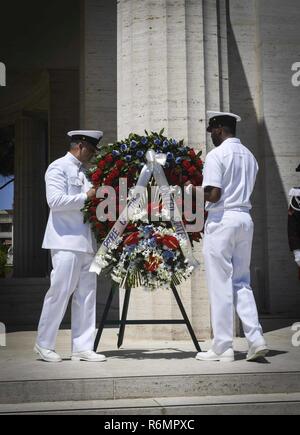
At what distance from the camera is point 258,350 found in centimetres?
612

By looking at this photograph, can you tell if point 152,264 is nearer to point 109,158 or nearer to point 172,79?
point 109,158

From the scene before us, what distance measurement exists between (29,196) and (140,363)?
19.1m

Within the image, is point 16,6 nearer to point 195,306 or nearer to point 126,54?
point 126,54

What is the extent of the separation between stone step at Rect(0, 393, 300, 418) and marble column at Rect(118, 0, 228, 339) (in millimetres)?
3071

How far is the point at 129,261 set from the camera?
664cm

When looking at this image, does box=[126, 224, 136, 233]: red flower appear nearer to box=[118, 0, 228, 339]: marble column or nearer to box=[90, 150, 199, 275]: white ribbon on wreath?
box=[90, 150, 199, 275]: white ribbon on wreath

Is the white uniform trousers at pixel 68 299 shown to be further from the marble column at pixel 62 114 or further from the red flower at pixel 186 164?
the marble column at pixel 62 114

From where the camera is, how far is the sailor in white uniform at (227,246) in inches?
245

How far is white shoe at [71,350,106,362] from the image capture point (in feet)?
21.1

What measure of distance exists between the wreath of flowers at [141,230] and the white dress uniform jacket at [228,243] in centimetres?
44

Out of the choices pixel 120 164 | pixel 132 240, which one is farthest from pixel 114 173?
pixel 132 240

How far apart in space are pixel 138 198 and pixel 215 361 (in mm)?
1770

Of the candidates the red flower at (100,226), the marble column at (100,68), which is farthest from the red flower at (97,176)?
the marble column at (100,68)
